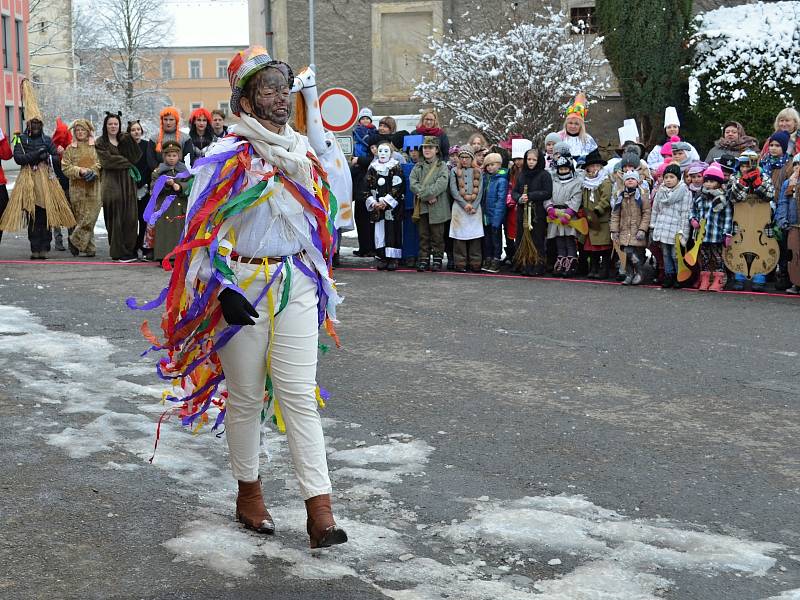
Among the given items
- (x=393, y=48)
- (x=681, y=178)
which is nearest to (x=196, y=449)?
(x=681, y=178)

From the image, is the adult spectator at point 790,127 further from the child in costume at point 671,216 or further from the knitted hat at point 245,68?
the knitted hat at point 245,68

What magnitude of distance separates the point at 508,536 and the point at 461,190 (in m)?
9.94

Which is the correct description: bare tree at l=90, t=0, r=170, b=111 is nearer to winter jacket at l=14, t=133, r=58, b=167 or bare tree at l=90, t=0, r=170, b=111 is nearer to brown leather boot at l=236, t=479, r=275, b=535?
winter jacket at l=14, t=133, r=58, b=167

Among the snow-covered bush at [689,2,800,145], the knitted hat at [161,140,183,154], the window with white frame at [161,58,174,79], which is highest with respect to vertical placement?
the window with white frame at [161,58,174,79]

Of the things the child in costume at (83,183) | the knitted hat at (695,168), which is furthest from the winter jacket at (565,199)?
the child in costume at (83,183)

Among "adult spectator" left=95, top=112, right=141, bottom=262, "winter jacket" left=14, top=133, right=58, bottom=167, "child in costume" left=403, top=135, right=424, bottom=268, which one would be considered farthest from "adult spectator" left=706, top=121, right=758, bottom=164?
"winter jacket" left=14, top=133, right=58, bottom=167

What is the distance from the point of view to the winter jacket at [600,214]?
13805 millimetres

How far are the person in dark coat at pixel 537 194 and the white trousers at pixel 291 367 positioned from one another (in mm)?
9611

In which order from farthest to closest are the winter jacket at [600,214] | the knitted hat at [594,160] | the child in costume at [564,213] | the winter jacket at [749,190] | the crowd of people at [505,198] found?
the child in costume at [564,213], the knitted hat at [594,160], the winter jacket at [600,214], the crowd of people at [505,198], the winter jacket at [749,190]

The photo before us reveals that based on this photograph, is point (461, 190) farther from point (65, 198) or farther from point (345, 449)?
point (345, 449)

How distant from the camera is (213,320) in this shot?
492cm

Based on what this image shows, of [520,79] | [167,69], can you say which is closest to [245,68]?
[520,79]

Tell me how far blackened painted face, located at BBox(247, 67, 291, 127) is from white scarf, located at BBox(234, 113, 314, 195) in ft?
0.16

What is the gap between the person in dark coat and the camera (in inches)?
561
